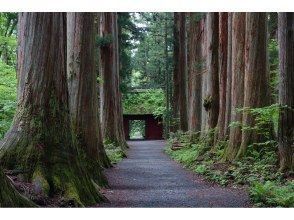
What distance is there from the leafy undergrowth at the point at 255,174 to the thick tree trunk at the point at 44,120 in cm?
280

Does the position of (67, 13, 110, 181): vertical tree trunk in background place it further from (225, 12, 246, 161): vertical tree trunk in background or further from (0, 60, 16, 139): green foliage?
(0, 60, 16, 139): green foliage

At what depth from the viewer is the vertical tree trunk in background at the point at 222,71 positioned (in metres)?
15.2

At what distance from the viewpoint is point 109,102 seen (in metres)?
19.9

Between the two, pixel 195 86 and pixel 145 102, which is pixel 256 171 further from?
pixel 145 102

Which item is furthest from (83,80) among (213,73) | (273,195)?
(213,73)

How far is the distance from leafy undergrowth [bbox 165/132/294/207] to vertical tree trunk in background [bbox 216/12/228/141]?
56 centimetres

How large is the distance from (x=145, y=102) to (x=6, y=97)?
23.0m

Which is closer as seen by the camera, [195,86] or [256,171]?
[256,171]

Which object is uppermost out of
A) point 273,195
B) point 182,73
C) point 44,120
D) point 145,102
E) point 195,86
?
point 182,73

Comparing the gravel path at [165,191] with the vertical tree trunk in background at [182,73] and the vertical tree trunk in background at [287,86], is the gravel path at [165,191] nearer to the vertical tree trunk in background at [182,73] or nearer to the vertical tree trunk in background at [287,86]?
the vertical tree trunk in background at [287,86]

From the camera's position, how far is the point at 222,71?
15828mm

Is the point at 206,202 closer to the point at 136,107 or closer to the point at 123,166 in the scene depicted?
the point at 123,166

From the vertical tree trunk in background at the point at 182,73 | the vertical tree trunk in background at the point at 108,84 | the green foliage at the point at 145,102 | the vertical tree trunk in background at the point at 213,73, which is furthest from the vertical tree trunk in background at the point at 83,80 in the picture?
the green foliage at the point at 145,102

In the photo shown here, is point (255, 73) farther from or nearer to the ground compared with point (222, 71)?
nearer to the ground
